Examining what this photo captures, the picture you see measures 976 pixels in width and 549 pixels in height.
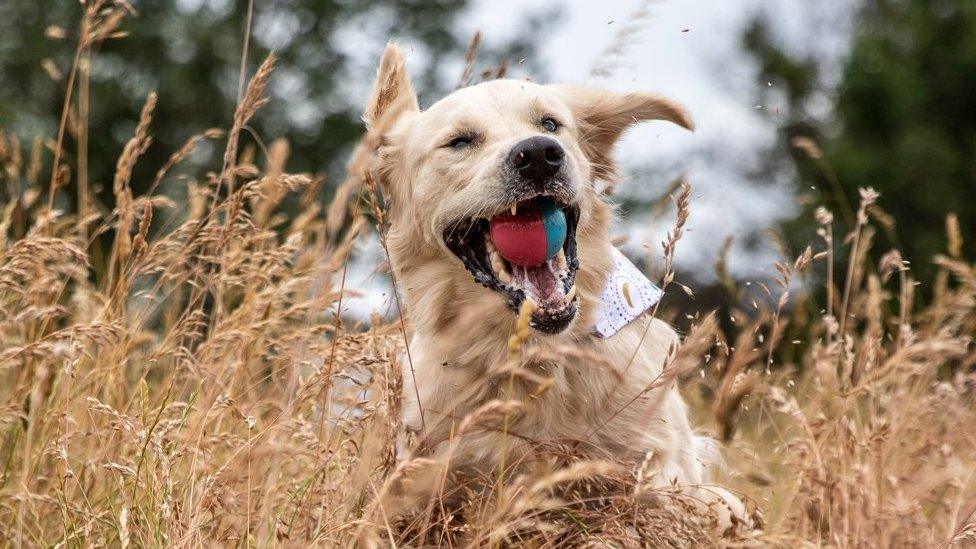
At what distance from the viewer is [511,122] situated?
357 cm

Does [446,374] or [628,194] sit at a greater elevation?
[446,374]

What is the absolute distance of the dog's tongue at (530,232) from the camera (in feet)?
10.5

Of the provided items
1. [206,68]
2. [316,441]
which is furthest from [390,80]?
[206,68]

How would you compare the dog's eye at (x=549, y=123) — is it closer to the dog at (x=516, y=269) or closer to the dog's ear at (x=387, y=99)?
the dog at (x=516, y=269)

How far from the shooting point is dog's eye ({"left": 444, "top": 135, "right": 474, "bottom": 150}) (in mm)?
3600

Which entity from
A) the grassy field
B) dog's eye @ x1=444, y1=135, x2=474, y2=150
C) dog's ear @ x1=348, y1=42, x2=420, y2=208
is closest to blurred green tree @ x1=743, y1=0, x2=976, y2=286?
dog's ear @ x1=348, y1=42, x2=420, y2=208

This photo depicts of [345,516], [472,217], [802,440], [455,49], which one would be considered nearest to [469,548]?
[345,516]

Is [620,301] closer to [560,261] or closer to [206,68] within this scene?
[560,261]

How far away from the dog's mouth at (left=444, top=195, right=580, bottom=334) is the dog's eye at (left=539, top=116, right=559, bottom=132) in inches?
15.6

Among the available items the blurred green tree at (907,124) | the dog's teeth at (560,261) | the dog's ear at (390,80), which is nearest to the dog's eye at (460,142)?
the dog's ear at (390,80)

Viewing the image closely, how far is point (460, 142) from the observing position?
362 cm

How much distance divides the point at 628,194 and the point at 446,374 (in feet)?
48.6

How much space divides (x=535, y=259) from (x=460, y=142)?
64 cm

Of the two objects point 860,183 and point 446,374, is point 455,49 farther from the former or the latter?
point 446,374
